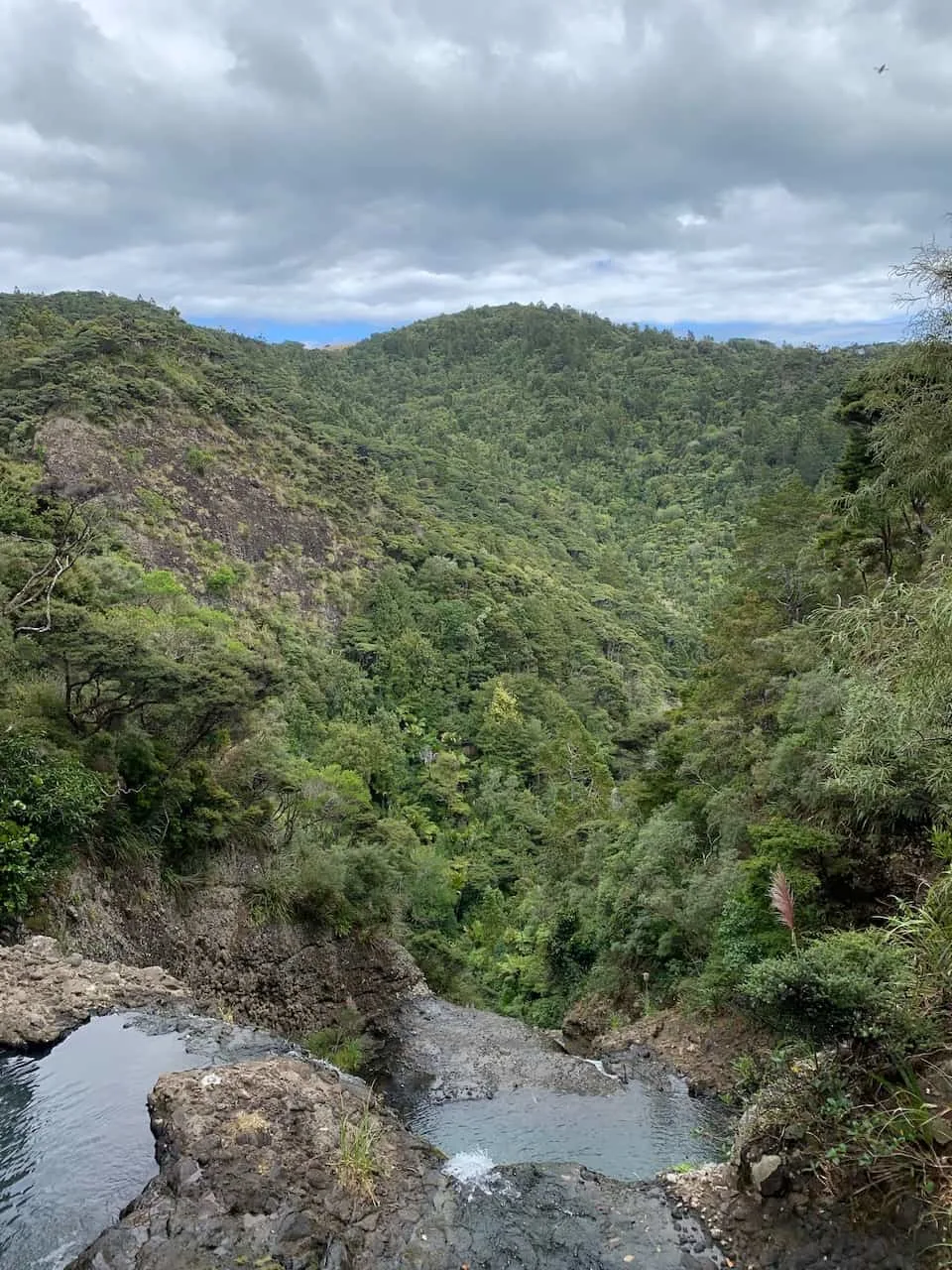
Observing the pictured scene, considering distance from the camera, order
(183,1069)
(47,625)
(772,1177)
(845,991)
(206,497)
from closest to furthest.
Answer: (845,991)
(772,1177)
(183,1069)
(47,625)
(206,497)

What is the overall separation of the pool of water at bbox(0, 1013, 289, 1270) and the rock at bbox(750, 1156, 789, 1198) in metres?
5.11

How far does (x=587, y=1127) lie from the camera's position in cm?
1115

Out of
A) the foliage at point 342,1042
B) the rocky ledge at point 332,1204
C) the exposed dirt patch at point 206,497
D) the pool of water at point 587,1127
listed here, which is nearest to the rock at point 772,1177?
the rocky ledge at point 332,1204

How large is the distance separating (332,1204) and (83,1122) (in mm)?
3042

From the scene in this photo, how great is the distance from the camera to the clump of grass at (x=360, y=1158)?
649cm

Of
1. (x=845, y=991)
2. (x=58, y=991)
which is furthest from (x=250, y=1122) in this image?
(x=845, y=991)

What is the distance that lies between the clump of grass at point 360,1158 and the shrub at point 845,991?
3.52 metres

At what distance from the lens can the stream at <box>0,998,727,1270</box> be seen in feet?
21.8

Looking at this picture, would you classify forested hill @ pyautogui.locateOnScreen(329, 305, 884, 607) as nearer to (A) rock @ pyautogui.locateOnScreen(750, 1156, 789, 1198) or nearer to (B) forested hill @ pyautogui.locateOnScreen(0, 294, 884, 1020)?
(B) forested hill @ pyautogui.locateOnScreen(0, 294, 884, 1020)

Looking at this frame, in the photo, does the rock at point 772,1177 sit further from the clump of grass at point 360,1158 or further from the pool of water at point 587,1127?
the pool of water at point 587,1127

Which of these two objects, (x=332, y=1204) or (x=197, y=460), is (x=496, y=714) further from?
(x=332, y=1204)

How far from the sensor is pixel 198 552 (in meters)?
41.2

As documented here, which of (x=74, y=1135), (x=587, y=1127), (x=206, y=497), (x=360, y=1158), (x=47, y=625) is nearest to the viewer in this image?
(x=360, y=1158)

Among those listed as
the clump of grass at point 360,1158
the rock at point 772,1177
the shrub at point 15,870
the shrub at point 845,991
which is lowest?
the clump of grass at point 360,1158
